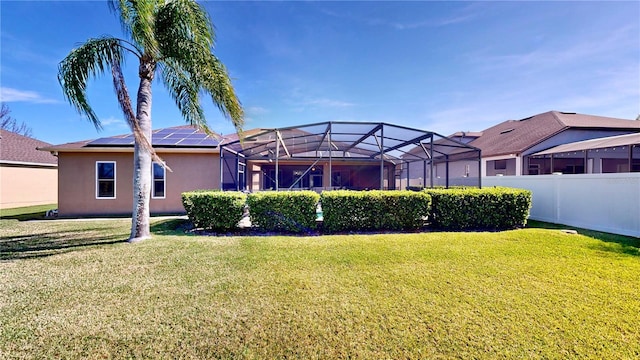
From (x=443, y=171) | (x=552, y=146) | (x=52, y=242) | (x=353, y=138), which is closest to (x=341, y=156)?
(x=353, y=138)

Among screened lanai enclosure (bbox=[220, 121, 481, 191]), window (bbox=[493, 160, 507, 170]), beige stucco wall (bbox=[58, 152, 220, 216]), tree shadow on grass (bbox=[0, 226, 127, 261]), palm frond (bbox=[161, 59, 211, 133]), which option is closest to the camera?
tree shadow on grass (bbox=[0, 226, 127, 261])

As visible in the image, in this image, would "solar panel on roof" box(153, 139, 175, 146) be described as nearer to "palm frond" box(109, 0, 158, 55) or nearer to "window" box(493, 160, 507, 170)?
"palm frond" box(109, 0, 158, 55)

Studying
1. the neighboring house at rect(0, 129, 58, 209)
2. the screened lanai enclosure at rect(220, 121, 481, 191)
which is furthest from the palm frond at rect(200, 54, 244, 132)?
the neighboring house at rect(0, 129, 58, 209)

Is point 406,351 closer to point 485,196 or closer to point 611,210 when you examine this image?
point 485,196

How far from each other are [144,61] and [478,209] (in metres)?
9.92

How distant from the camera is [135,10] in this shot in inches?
226

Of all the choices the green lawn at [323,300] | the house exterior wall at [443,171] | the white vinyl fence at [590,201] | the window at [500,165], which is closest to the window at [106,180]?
the green lawn at [323,300]

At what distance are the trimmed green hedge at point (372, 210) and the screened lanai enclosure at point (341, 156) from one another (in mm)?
1542

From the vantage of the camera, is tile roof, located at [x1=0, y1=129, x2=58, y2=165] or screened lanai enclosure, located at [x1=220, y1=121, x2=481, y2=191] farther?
tile roof, located at [x1=0, y1=129, x2=58, y2=165]

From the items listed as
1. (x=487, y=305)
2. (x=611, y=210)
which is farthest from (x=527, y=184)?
(x=487, y=305)

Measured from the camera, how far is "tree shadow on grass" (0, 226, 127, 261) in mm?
5598

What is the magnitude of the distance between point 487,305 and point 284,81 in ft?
47.4

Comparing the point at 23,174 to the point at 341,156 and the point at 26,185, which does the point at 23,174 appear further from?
the point at 341,156

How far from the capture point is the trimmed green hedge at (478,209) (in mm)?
7629
